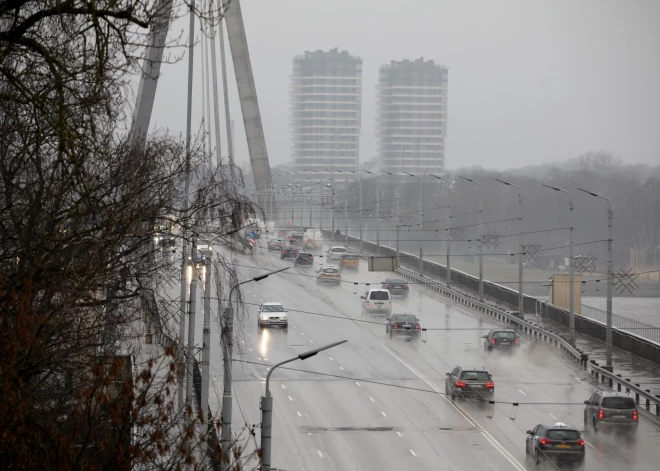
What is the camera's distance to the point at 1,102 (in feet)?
31.2

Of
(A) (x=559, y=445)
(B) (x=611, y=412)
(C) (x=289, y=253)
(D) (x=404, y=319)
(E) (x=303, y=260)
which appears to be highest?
(A) (x=559, y=445)

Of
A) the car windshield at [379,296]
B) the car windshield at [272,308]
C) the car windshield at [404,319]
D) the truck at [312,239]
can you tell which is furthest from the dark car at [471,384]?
the truck at [312,239]

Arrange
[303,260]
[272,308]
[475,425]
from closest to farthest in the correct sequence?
1. [475,425]
2. [272,308]
3. [303,260]

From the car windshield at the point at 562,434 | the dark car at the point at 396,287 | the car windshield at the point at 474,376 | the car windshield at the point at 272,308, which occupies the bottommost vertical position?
the dark car at the point at 396,287

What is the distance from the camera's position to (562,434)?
25250mm

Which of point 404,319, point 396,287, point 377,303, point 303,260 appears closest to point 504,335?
point 404,319

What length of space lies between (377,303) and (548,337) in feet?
34.0

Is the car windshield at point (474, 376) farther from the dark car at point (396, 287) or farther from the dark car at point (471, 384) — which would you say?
A: the dark car at point (396, 287)

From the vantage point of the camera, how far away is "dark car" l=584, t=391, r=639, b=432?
97.0ft

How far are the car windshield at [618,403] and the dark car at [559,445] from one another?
4629 mm

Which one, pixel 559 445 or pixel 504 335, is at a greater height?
pixel 559 445

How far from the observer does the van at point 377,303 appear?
53.8m

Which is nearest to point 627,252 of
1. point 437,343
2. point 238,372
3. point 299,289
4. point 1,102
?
point 299,289

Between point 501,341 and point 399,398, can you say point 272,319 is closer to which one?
point 501,341
